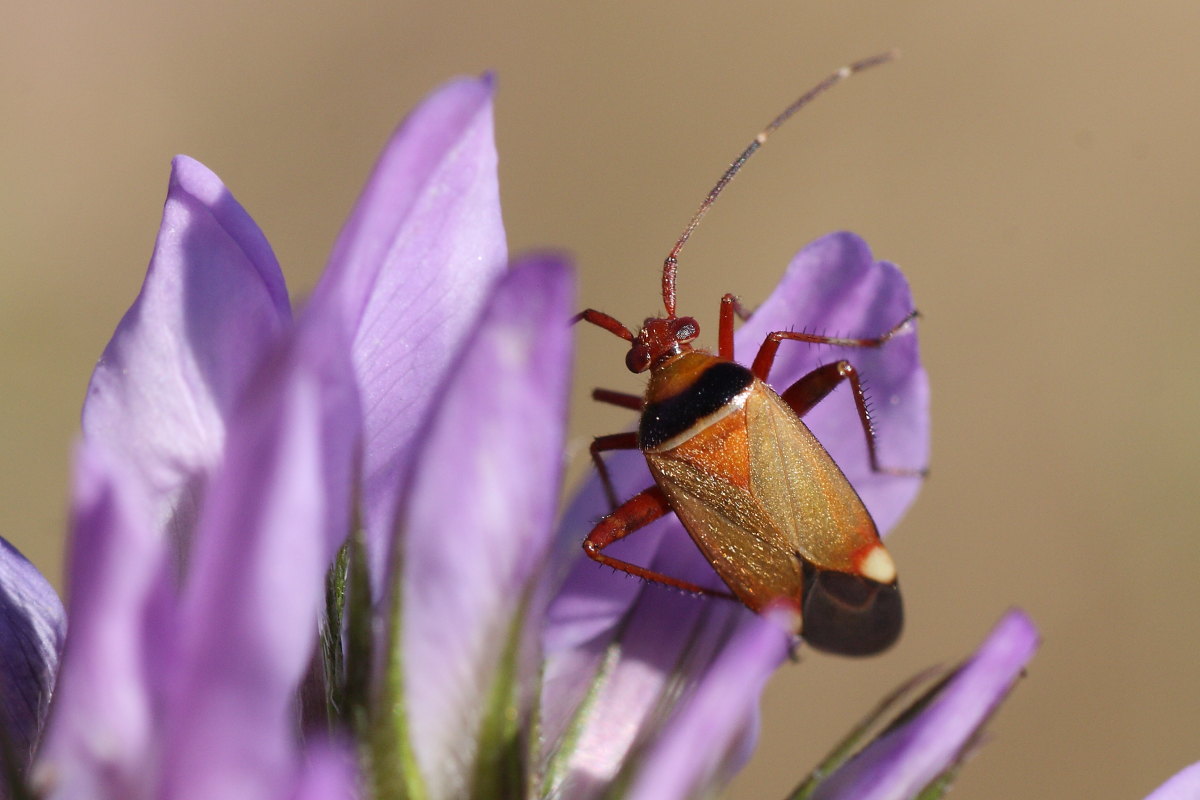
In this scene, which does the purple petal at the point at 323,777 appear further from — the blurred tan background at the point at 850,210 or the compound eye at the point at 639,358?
the blurred tan background at the point at 850,210

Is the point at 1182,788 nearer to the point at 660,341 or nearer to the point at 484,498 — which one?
the point at 484,498

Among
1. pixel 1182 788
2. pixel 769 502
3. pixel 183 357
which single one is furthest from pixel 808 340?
pixel 183 357

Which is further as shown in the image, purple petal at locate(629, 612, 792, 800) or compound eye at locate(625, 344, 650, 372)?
compound eye at locate(625, 344, 650, 372)

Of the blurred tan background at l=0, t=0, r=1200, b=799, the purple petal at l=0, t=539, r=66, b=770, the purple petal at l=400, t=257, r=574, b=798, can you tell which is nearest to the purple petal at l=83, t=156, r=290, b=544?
the purple petal at l=0, t=539, r=66, b=770

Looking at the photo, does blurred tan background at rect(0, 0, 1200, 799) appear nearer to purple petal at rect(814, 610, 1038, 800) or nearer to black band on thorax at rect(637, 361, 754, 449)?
black band on thorax at rect(637, 361, 754, 449)

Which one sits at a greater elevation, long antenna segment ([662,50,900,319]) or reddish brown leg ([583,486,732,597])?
long antenna segment ([662,50,900,319])
